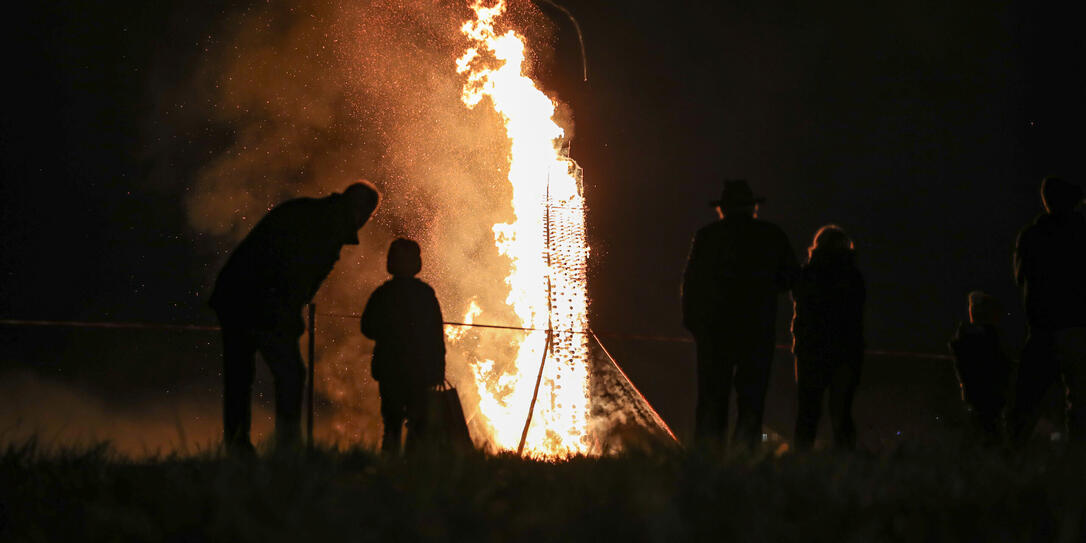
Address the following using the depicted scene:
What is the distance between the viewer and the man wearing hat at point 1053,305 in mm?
6023

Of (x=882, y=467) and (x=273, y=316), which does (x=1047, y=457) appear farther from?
(x=273, y=316)

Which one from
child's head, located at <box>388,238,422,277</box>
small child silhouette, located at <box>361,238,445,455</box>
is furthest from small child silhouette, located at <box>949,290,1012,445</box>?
child's head, located at <box>388,238,422,277</box>

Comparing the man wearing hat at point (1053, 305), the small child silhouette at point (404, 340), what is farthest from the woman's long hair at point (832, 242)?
the small child silhouette at point (404, 340)

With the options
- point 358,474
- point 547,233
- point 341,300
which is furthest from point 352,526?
point 341,300

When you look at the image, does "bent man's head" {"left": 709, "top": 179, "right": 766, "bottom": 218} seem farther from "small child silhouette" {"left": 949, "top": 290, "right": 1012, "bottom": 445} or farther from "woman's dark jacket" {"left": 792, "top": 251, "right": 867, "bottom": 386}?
"small child silhouette" {"left": 949, "top": 290, "right": 1012, "bottom": 445}

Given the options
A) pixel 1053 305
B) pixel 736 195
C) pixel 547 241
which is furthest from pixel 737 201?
pixel 547 241

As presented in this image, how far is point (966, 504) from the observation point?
3596 mm

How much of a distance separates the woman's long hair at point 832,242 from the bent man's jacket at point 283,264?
109 inches

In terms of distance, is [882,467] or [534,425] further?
[534,425]

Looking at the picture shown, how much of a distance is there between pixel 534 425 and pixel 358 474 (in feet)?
18.2

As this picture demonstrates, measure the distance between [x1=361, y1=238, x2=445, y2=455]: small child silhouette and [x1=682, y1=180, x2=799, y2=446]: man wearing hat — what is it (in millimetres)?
1596

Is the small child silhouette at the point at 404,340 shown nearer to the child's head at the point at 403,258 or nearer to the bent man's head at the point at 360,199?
the child's head at the point at 403,258

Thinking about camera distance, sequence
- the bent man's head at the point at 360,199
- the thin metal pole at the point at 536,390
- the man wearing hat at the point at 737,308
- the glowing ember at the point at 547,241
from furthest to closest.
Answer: the glowing ember at the point at 547,241
the thin metal pole at the point at 536,390
the man wearing hat at the point at 737,308
the bent man's head at the point at 360,199

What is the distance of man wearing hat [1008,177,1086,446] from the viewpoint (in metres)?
6.02
